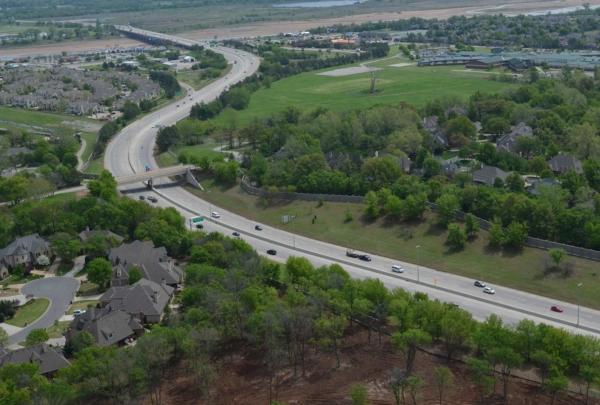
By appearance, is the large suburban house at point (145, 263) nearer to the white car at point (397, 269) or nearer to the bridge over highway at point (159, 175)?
the white car at point (397, 269)

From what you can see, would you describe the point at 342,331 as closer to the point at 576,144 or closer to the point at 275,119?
the point at 576,144

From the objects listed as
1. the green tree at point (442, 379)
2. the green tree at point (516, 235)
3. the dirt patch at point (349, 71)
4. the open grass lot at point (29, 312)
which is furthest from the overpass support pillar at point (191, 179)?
the dirt patch at point (349, 71)

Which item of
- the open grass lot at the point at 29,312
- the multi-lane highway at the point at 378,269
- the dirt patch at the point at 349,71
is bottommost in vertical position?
the open grass lot at the point at 29,312

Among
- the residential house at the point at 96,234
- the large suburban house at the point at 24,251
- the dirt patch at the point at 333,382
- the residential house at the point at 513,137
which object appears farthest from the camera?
the residential house at the point at 513,137

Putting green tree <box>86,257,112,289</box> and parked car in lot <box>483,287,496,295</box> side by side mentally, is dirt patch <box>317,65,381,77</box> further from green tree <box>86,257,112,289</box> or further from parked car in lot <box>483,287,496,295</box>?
parked car in lot <box>483,287,496,295</box>

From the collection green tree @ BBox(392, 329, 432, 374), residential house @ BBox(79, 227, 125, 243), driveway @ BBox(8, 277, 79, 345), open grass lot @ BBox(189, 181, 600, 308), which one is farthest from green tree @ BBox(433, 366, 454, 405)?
residential house @ BBox(79, 227, 125, 243)

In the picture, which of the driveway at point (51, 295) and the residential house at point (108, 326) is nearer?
the residential house at point (108, 326)
